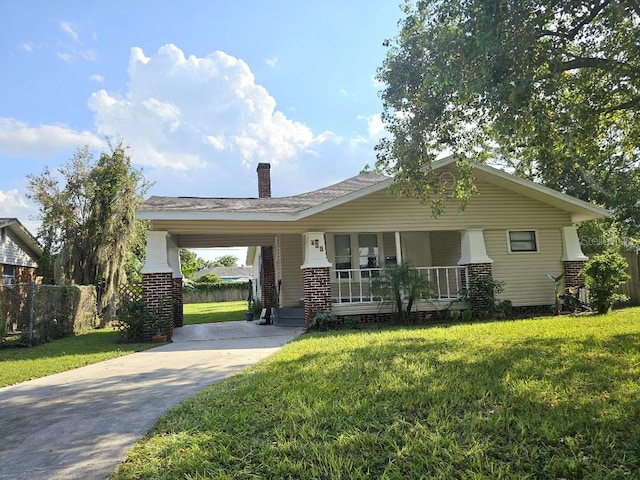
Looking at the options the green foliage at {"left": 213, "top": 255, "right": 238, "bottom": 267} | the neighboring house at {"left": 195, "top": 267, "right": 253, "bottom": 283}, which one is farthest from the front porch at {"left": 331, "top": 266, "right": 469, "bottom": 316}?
the green foliage at {"left": 213, "top": 255, "right": 238, "bottom": 267}

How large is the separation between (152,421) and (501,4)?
6601 mm

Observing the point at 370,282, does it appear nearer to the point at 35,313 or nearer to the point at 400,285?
the point at 400,285

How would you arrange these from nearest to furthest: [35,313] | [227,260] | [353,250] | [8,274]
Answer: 1. [35,313]
2. [353,250]
3. [8,274]
4. [227,260]

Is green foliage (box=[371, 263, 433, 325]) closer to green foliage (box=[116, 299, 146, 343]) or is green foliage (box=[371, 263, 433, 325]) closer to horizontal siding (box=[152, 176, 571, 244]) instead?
horizontal siding (box=[152, 176, 571, 244])

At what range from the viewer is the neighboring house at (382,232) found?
1131cm

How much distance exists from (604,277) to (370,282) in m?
5.86

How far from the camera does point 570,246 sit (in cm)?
1323

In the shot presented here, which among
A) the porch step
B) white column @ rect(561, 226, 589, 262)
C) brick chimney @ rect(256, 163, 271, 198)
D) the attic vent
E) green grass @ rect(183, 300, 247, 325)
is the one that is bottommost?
green grass @ rect(183, 300, 247, 325)

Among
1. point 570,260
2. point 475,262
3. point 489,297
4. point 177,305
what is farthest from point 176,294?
point 570,260

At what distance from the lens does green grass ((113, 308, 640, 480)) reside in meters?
3.01

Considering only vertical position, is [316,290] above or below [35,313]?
above

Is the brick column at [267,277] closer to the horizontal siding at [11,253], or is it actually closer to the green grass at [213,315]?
the green grass at [213,315]

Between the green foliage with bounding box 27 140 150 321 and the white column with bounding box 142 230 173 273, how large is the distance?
8.35 meters

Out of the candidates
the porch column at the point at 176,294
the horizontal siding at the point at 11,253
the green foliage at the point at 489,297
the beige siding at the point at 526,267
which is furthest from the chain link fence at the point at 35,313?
the beige siding at the point at 526,267
